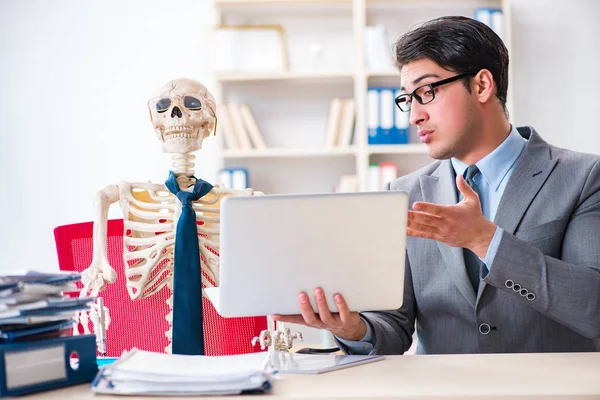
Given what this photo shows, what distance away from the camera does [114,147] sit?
420cm

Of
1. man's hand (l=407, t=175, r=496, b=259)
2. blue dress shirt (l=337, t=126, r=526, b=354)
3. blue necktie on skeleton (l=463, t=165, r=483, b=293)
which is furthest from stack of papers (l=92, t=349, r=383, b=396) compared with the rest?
blue dress shirt (l=337, t=126, r=526, b=354)

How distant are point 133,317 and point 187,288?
246 mm

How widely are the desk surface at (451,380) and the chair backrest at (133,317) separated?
511 mm

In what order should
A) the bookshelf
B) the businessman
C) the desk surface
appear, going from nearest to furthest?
the desk surface
the businessman
the bookshelf

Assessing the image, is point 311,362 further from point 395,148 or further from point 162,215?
point 395,148

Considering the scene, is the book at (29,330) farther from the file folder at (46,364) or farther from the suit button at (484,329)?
the suit button at (484,329)

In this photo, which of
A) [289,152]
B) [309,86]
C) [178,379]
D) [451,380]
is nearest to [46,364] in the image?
[178,379]

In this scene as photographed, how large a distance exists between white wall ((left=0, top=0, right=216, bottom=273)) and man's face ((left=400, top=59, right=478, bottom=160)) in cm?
242

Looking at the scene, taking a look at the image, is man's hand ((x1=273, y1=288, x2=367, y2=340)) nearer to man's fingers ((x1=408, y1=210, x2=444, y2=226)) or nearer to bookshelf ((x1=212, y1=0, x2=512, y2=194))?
man's fingers ((x1=408, y1=210, x2=444, y2=226))

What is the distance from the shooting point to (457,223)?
1.42 meters

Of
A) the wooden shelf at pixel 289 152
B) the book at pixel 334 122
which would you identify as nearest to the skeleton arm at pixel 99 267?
the wooden shelf at pixel 289 152

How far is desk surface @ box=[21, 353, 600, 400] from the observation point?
1.10 meters

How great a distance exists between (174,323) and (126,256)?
23 cm

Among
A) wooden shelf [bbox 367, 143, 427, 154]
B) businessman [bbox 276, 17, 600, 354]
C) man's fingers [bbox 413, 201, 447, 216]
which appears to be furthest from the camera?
wooden shelf [bbox 367, 143, 427, 154]
